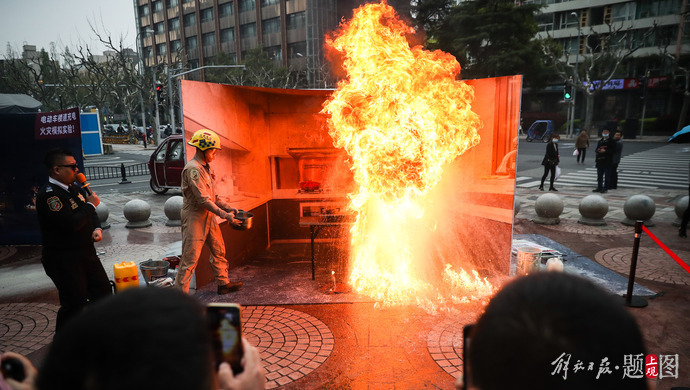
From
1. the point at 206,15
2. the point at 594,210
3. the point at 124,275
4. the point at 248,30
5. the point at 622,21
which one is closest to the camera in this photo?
the point at 124,275

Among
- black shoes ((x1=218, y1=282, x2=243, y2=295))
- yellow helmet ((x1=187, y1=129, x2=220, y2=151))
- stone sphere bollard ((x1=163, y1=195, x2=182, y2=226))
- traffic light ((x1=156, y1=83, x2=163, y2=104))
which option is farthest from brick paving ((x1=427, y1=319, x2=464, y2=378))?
traffic light ((x1=156, y1=83, x2=163, y2=104))

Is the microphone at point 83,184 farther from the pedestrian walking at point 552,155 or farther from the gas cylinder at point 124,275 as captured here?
the pedestrian walking at point 552,155

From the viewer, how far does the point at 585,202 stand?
10.4 m

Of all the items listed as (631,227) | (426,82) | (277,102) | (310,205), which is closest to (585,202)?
(631,227)

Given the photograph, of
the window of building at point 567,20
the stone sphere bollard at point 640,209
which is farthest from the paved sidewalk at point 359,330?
the window of building at point 567,20

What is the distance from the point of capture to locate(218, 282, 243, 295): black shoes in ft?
21.1

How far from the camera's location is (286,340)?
199 inches

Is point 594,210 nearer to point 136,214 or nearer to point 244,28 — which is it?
point 136,214

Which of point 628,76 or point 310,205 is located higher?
point 628,76

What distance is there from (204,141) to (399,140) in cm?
308

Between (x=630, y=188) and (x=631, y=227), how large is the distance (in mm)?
6858

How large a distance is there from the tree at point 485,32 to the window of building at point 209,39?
43.9 m

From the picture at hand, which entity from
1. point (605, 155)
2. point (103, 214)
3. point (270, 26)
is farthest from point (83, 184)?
point (270, 26)

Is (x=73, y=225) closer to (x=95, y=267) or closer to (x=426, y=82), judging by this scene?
(x=95, y=267)
